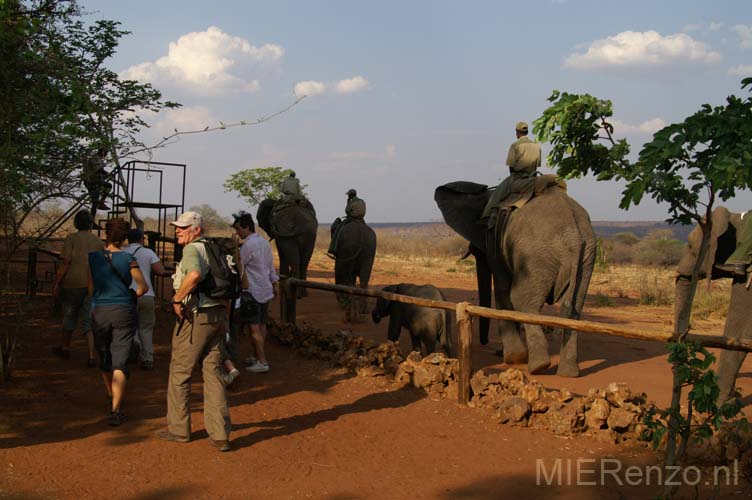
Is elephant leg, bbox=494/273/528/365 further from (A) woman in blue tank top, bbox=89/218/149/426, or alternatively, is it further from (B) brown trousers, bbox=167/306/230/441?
(A) woman in blue tank top, bbox=89/218/149/426

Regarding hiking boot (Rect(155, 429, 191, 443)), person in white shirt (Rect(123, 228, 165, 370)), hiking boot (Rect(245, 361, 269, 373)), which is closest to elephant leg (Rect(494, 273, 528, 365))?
hiking boot (Rect(245, 361, 269, 373))

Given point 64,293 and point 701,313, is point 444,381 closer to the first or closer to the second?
point 64,293

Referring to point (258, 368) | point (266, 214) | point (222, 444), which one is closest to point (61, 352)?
point (258, 368)

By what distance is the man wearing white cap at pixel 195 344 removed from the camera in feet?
20.9

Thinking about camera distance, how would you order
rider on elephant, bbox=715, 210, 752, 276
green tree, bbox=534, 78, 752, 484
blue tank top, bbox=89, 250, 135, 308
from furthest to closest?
rider on elephant, bbox=715, 210, 752, 276
blue tank top, bbox=89, 250, 135, 308
green tree, bbox=534, 78, 752, 484

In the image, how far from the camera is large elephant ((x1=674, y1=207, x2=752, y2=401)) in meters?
7.36

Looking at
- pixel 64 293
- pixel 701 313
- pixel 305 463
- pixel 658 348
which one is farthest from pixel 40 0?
pixel 701 313

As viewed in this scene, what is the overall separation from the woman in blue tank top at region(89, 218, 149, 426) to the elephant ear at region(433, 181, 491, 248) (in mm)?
5635

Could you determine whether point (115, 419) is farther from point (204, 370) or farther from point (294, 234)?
point (294, 234)

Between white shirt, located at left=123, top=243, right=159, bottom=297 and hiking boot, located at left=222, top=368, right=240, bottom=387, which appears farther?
white shirt, located at left=123, top=243, right=159, bottom=297

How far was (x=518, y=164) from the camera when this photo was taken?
33.9 ft

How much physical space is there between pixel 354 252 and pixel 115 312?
7546 millimetres

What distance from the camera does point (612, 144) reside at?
Answer: 550 cm

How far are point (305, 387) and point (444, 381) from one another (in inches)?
62.2
